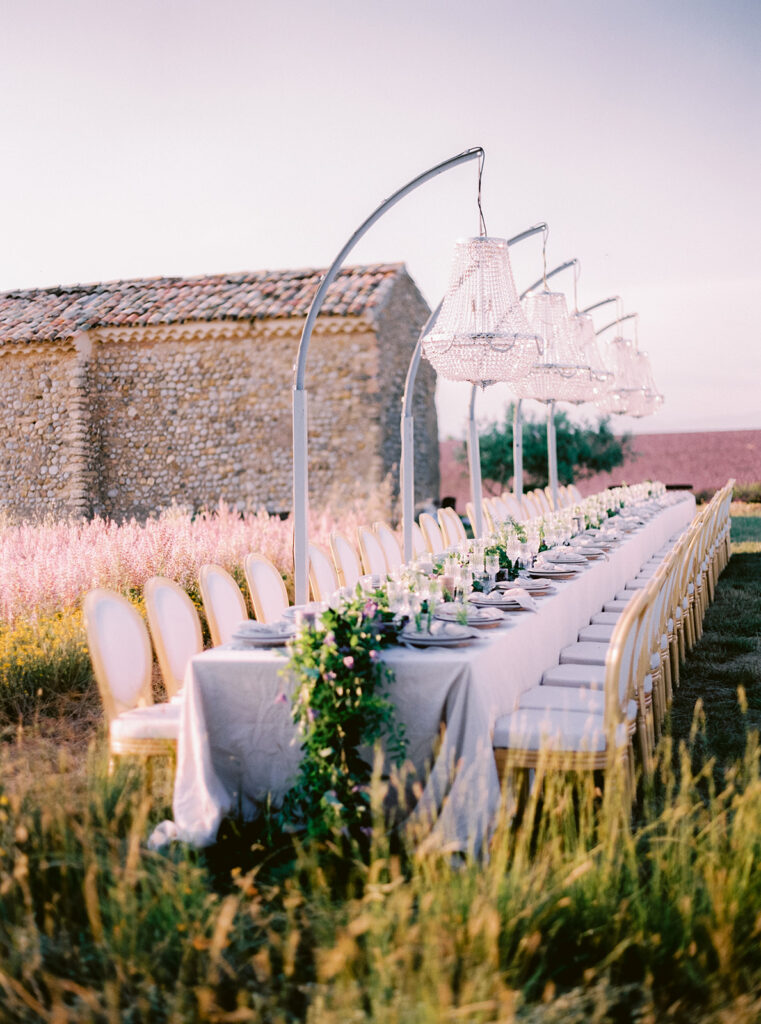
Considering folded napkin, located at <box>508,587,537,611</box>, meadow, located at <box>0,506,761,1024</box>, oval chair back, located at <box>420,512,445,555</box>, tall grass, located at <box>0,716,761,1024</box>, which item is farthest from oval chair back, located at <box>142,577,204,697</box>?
oval chair back, located at <box>420,512,445,555</box>

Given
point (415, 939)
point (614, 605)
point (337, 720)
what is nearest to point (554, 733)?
point (337, 720)

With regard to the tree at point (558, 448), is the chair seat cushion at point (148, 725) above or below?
below

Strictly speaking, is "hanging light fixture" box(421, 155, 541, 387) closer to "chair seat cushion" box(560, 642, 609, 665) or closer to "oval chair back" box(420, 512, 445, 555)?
"chair seat cushion" box(560, 642, 609, 665)

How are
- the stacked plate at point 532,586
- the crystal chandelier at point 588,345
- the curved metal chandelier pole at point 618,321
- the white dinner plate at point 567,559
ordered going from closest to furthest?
the stacked plate at point 532,586, the white dinner plate at point 567,559, the crystal chandelier at point 588,345, the curved metal chandelier pole at point 618,321

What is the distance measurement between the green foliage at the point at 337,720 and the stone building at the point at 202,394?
9.62 metres

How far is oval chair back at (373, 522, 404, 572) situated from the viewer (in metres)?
7.42

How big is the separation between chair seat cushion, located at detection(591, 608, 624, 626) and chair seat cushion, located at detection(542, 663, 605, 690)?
4.16 ft

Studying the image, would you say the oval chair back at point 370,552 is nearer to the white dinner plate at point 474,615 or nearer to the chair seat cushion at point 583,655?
the chair seat cushion at point 583,655

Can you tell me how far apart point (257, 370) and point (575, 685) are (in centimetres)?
981

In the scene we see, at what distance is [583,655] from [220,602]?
6.16 ft

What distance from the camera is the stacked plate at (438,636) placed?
11.7ft

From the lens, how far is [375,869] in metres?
2.21

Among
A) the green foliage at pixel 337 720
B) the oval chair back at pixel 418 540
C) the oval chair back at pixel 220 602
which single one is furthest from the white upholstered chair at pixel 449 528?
the green foliage at pixel 337 720

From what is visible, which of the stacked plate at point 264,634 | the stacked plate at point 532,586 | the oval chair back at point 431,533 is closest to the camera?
the stacked plate at point 264,634
